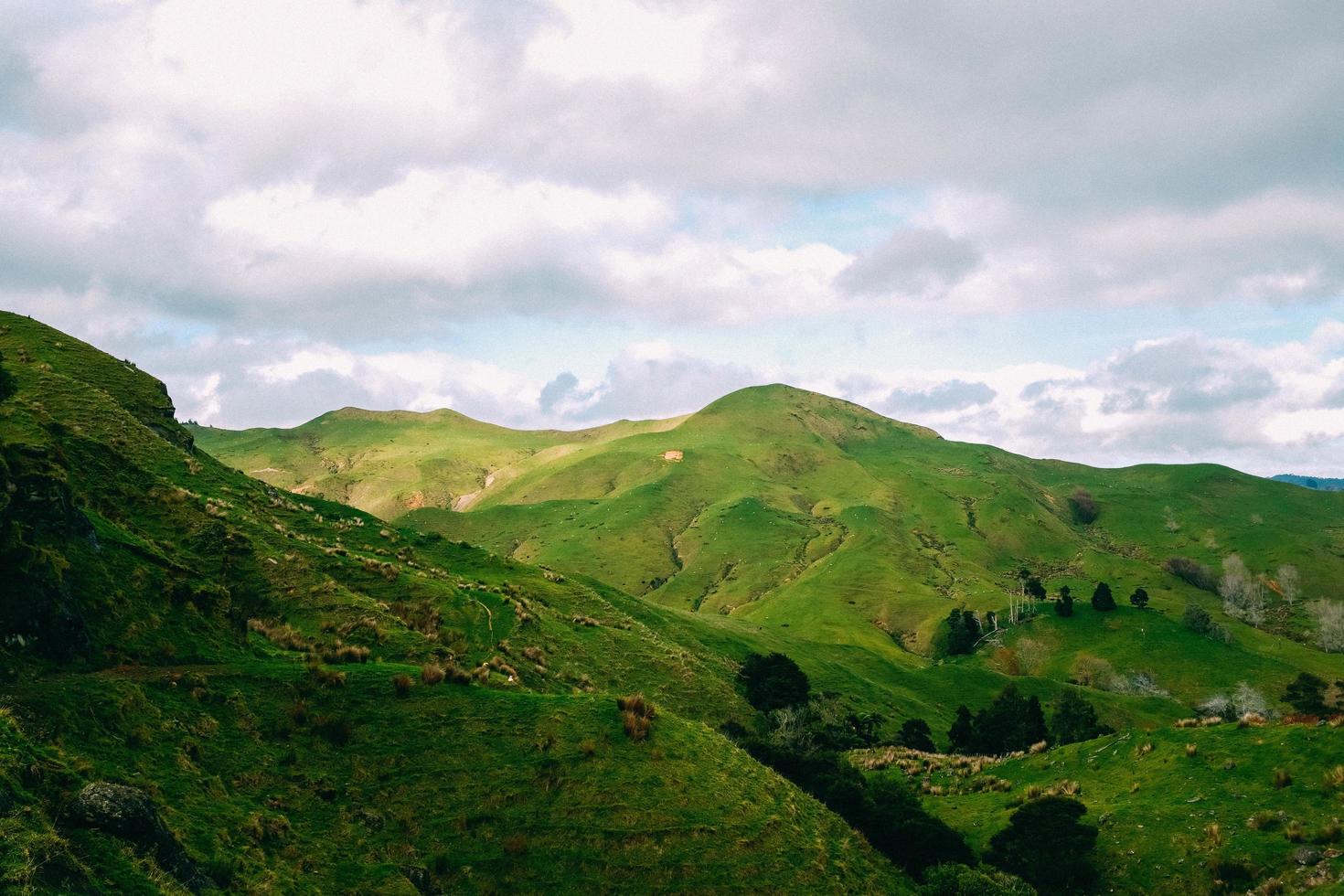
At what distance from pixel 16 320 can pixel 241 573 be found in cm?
5356

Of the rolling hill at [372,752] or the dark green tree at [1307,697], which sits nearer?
the rolling hill at [372,752]

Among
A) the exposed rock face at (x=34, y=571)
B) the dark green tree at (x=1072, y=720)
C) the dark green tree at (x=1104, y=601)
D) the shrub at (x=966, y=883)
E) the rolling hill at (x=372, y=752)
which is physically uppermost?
the exposed rock face at (x=34, y=571)

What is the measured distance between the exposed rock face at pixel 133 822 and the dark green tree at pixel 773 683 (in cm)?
5877

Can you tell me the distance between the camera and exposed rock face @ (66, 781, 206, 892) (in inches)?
683

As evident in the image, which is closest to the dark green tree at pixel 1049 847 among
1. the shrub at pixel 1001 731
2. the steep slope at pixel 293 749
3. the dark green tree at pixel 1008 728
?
the steep slope at pixel 293 749

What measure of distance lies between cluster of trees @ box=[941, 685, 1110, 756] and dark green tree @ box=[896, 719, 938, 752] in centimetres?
158

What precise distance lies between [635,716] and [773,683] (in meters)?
47.1

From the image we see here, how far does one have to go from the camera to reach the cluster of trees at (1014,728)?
285ft

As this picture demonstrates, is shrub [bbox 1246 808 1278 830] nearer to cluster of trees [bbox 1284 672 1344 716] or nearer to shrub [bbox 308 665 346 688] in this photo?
cluster of trees [bbox 1284 672 1344 716]

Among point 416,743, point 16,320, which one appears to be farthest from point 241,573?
point 16,320

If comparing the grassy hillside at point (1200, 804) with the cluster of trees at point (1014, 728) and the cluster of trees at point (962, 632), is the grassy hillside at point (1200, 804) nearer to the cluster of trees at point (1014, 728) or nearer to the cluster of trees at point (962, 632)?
the cluster of trees at point (1014, 728)

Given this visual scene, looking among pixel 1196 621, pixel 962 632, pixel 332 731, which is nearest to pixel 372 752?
pixel 332 731

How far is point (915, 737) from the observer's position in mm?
86688

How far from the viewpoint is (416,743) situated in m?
29.5
